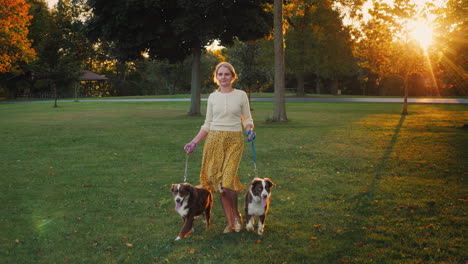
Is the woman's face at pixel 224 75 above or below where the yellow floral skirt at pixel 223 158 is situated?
above

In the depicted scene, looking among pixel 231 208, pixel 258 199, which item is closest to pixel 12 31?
pixel 231 208

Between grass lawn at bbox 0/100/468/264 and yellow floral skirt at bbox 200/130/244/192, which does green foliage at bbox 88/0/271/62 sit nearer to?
grass lawn at bbox 0/100/468/264

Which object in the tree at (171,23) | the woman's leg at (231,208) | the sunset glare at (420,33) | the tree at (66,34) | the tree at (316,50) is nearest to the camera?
the woman's leg at (231,208)

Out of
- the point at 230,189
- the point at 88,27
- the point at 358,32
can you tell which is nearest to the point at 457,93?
the point at 358,32

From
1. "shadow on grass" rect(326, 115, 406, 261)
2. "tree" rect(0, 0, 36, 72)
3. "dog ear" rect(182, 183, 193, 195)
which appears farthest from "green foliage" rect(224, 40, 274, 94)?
"dog ear" rect(182, 183, 193, 195)

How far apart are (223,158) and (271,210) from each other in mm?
1860

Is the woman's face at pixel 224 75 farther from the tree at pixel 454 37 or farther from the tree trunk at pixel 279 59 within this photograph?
the tree trunk at pixel 279 59

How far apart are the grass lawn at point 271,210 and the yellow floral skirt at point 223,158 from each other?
780mm

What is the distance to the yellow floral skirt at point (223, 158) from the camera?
5586 millimetres

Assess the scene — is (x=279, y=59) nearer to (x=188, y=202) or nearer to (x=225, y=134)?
(x=225, y=134)

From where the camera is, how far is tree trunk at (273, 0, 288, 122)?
21.0 metres

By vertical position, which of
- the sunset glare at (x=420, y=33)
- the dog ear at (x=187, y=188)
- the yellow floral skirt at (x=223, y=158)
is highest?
the sunset glare at (x=420, y=33)

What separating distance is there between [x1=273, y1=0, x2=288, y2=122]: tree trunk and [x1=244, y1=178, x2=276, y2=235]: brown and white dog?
16.2m

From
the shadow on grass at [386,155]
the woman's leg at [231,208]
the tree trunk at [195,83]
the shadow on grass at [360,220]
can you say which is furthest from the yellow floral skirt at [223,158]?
the tree trunk at [195,83]
